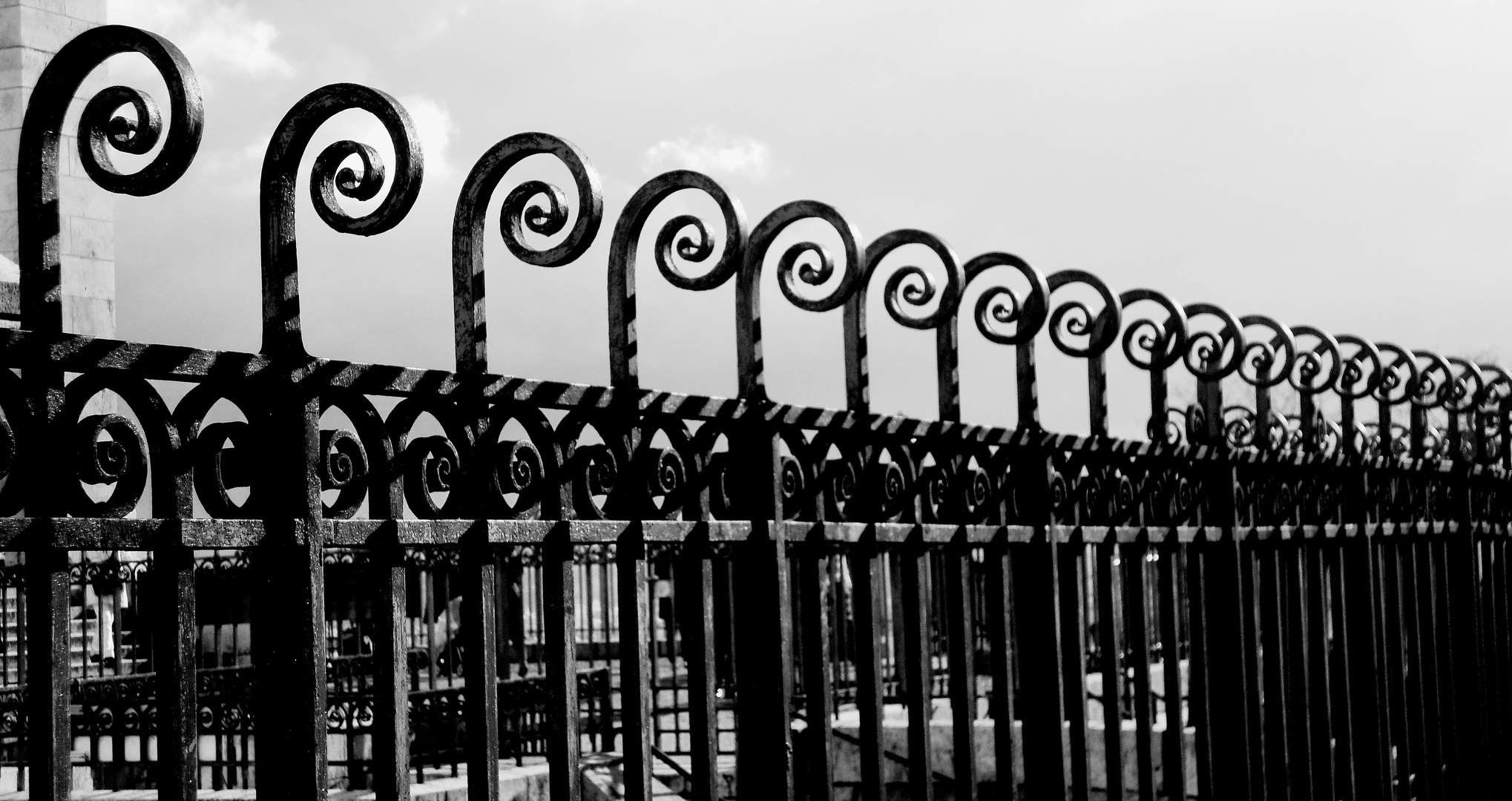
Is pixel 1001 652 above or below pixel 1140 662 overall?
above

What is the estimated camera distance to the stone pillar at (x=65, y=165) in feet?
60.5

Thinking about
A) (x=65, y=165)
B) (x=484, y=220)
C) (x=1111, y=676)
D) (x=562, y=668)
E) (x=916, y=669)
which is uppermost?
(x=65, y=165)

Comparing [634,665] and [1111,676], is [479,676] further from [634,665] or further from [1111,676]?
[1111,676]

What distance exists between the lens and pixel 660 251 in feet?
9.87

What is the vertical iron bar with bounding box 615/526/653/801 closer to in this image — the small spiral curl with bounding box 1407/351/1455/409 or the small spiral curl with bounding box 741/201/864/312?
the small spiral curl with bounding box 741/201/864/312

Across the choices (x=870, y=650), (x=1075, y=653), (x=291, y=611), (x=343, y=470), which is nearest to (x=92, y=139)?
(x=343, y=470)

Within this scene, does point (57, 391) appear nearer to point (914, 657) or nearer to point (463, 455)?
point (463, 455)

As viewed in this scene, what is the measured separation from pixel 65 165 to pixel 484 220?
16.7 meters

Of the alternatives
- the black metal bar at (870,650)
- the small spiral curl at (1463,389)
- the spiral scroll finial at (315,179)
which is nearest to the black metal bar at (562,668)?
the spiral scroll finial at (315,179)

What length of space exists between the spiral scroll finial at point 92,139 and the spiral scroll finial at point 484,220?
1.81ft

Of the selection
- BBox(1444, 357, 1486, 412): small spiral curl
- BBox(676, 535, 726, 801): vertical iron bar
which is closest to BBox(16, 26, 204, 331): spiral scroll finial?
BBox(676, 535, 726, 801): vertical iron bar

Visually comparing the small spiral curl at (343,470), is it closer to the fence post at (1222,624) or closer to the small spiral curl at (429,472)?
the small spiral curl at (429,472)

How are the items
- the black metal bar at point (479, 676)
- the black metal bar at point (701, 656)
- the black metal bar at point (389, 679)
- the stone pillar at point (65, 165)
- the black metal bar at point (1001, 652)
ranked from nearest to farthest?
the black metal bar at point (389, 679) < the black metal bar at point (479, 676) < the black metal bar at point (701, 656) < the black metal bar at point (1001, 652) < the stone pillar at point (65, 165)

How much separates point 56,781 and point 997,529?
2.35 meters
